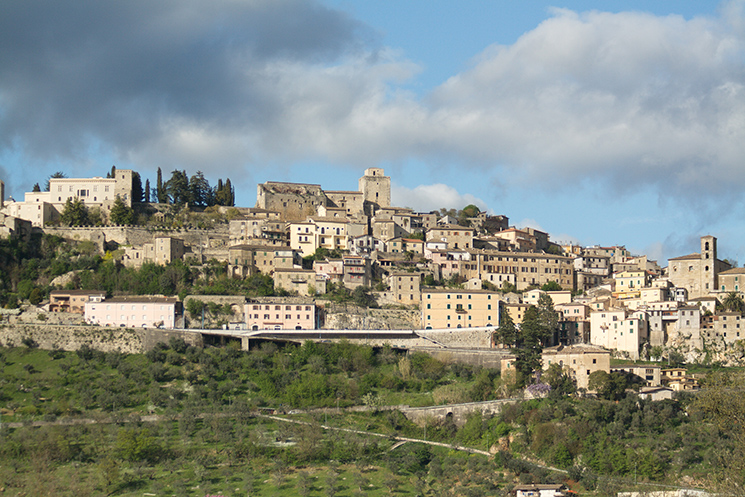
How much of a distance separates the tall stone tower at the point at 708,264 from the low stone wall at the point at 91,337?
129 feet

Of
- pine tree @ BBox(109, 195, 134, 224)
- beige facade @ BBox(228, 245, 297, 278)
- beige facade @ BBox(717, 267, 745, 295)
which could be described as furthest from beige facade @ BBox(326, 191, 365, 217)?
beige facade @ BBox(717, 267, 745, 295)

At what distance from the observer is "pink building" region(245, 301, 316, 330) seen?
68312 mm

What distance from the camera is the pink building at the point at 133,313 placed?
217ft

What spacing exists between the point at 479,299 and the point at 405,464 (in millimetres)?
21999

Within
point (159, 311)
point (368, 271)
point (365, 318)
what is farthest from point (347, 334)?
point (159, 311)

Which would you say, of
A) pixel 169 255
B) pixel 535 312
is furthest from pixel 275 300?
pixel 535 312

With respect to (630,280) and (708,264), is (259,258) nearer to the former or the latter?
(630,280)

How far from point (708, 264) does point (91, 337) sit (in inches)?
1843

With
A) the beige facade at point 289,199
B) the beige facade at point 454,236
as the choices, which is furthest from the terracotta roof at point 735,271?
the beige facade at point 289,199

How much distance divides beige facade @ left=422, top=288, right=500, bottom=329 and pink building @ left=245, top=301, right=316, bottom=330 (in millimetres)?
8650

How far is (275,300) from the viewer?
69.9 meters

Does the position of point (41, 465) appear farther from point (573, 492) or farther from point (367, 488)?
point (573, 492)

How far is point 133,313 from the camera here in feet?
218

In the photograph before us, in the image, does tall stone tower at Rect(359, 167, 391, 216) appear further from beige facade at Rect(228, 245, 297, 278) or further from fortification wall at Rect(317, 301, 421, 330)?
fortification wall at Rect(317, 301, 421, 330)
